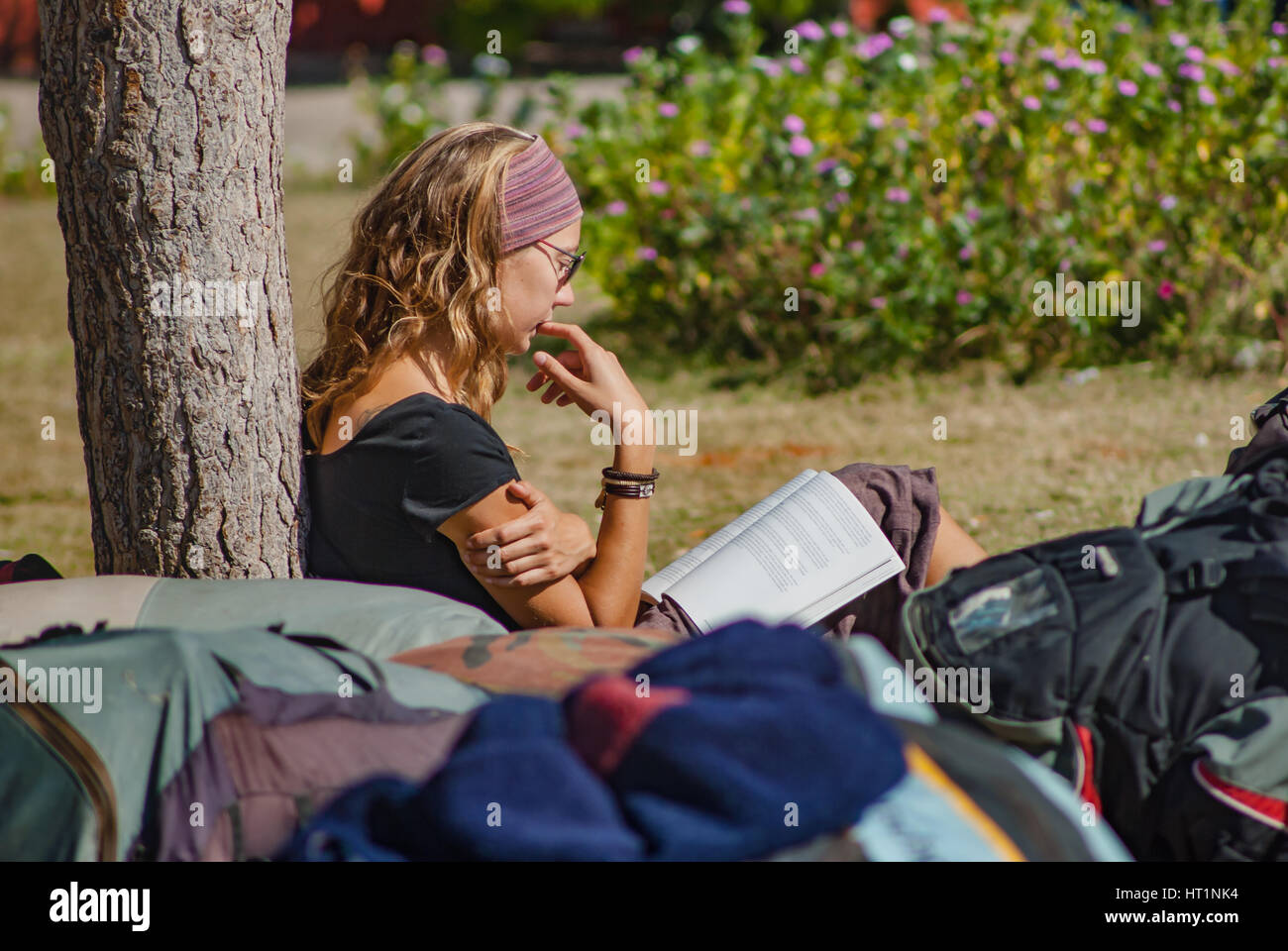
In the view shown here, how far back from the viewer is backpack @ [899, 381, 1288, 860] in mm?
1703

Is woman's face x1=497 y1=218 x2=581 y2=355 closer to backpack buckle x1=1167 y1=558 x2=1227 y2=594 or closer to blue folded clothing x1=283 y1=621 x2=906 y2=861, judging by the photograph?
blue folded clothing x1=283 y1=621 x2=906 y2=861

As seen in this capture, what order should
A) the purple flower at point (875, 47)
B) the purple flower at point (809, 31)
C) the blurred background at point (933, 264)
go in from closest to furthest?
the blurred background at point (933, 264)
the purple flower at point (875, 47)
the purple flower at point (809, 31)

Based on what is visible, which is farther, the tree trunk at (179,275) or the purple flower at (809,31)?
the purple flower at (809,31)

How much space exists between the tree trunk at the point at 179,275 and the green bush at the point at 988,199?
10.8ft

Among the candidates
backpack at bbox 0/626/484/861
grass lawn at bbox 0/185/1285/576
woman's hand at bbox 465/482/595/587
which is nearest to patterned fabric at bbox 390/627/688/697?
backpack at bbox 0/626/484/861

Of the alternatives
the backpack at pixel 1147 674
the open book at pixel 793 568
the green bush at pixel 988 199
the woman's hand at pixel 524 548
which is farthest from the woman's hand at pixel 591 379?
the green bush at pixel 988 199

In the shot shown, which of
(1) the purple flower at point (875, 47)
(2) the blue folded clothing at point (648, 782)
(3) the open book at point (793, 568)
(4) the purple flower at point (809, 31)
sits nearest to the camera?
(2) the blue folded clothing at point (648, 782)

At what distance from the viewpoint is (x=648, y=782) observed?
4.72 ft

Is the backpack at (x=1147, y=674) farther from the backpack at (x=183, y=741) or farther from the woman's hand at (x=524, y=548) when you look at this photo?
the backpack at (x=183, y=741)

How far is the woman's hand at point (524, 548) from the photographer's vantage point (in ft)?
6.98

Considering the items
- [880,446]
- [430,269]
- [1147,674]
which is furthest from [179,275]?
[880,446]

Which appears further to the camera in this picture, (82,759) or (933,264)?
(933,264)

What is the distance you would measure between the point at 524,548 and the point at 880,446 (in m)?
2.80

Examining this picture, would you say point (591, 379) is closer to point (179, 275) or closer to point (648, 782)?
point (179, 275)
